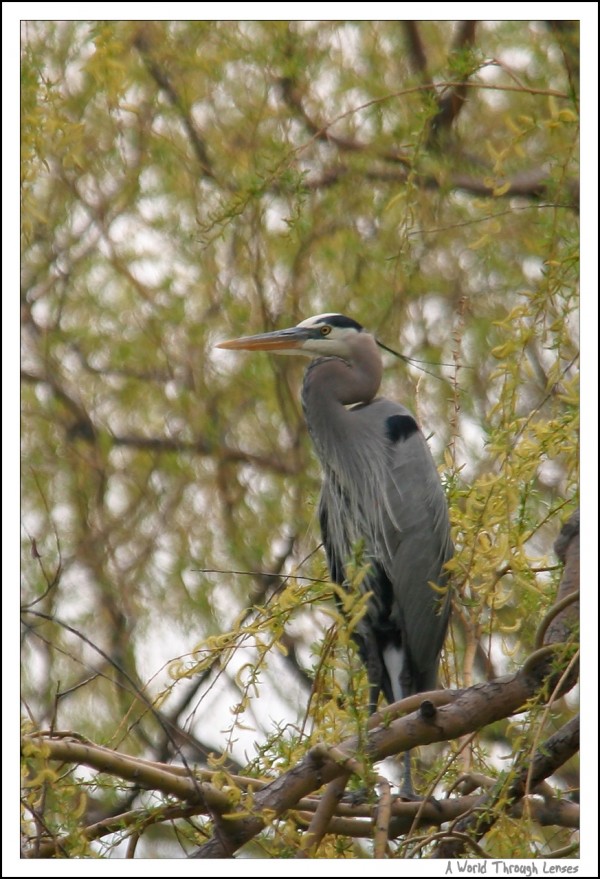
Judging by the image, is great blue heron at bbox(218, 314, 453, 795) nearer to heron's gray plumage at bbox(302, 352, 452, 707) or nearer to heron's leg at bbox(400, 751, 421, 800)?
heron's gray plumage at bbox(302, 352, 452, 707)

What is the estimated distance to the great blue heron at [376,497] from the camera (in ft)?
6.89

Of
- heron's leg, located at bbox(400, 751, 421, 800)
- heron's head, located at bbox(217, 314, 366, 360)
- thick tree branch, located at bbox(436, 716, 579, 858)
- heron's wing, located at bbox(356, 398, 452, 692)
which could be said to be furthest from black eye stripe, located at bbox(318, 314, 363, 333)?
thick tree branch, located at bbox(436, 716, 579, 858)

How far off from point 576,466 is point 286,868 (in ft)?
1.74

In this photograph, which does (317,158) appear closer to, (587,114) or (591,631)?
(587,114)

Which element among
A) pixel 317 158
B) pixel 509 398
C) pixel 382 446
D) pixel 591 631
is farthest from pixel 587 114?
pixel 317 158

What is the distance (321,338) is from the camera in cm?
219

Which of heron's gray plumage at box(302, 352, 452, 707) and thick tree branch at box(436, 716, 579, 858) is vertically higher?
heron's gray plumage at box(302, 352, 452, 707)

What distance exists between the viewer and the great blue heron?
82.7 inches

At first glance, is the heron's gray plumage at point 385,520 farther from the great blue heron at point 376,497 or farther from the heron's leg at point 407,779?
the heron's leg at point 407,779

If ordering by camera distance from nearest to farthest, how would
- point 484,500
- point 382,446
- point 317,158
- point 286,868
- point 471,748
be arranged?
1. point 286,868
2. point 484,500
3. point 471,748
4. point 382,446
5. point 317,158

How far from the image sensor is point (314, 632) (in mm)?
2422

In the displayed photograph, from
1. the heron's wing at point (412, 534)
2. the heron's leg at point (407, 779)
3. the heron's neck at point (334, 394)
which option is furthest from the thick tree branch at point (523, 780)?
the heron's neck at point (334, 394)

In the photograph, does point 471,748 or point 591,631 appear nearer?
point 591,631

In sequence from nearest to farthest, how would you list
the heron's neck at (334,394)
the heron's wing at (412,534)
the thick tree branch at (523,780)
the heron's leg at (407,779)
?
the thick tree branch at (523,780), the heron's leg at (407,779), the heron's wing at (412,534), the heron's neck at (334,394)
